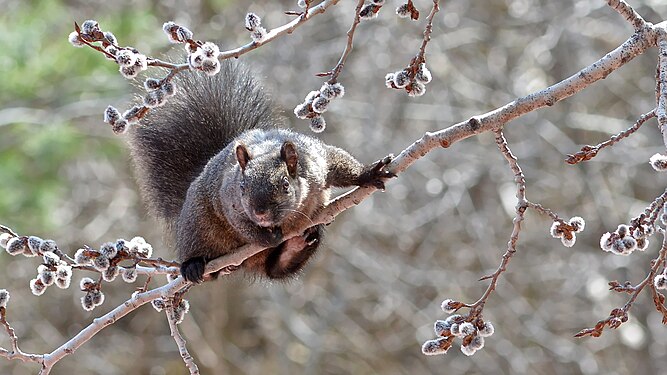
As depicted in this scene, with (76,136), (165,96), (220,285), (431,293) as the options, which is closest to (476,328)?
(165,96)

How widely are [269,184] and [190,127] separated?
0.85 metres

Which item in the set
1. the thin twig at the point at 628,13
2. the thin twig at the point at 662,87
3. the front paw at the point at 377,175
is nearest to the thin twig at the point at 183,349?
the front paw at the point at 377,175

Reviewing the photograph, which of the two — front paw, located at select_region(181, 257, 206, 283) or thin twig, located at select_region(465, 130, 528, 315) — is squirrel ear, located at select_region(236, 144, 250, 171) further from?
thin twig, located at select_region(465, 130, 528, 315)

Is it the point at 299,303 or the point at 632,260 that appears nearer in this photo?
the point at 632,260

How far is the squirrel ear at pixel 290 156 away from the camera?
131 inches

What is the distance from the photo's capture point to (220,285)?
7.62 m

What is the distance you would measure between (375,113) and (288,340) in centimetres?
195

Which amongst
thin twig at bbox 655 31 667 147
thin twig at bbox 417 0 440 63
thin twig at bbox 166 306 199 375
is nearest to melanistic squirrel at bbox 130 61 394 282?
thin twig at bbox 166 306 199 375

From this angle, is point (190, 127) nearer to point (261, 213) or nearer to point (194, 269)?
point (194, 269)

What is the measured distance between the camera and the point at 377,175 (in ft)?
10.6

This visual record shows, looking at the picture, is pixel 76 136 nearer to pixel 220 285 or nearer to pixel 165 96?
pixel 220 285

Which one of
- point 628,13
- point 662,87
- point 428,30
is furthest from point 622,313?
point 428,30

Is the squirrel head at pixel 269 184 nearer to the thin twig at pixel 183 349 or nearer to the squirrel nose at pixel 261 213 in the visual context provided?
the squirrel nose at pixel 261 213

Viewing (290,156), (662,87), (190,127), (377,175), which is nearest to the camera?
(662,87)
